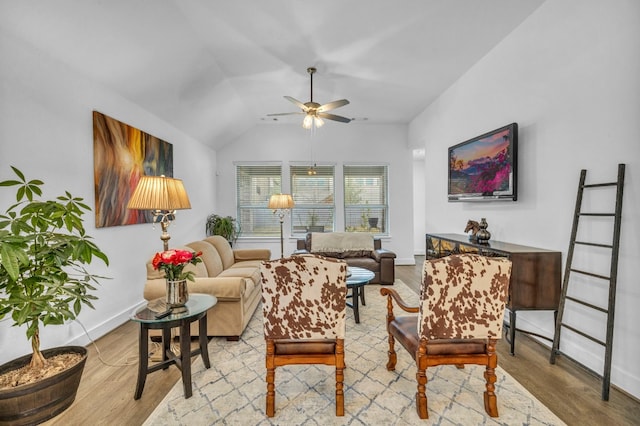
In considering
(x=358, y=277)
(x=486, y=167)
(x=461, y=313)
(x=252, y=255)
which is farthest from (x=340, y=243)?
(x=461, y=313)

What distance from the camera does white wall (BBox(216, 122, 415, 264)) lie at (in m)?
6.68

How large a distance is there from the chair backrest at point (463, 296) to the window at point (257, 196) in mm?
5297

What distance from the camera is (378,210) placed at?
684cm

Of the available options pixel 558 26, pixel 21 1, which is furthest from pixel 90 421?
pixel 558 26

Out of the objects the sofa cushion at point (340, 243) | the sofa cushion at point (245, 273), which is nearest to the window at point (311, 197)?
the sofa cushion at point (340, 243)

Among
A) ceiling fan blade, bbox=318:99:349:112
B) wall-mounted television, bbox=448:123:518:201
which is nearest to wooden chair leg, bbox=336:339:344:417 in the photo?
wall-mounted television, bbox=448:123:518:201

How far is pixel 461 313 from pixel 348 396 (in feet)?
3.25

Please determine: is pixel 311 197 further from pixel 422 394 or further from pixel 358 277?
pixel 422 394

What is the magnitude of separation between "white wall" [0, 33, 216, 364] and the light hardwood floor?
1.71ft

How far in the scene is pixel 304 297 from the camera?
1857 mm

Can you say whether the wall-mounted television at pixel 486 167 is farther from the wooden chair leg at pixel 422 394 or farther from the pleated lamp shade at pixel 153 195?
the pleated lamp shade at pixel 153 195

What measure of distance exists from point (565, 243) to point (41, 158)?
458 centimetres

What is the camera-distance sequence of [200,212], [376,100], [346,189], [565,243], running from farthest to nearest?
1. [346,189]
2. [200,212]
3. [376,100]
4. [565,243]

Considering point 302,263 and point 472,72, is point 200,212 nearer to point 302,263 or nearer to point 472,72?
point 302,263
